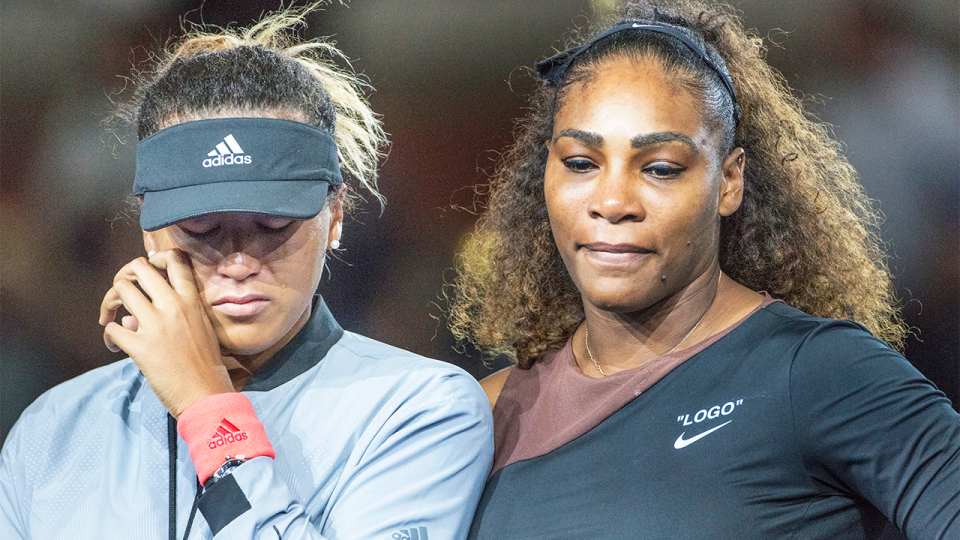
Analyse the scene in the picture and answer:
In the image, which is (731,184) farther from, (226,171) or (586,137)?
(226,171)

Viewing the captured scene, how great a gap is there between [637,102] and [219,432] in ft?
3.36

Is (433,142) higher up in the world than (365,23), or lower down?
lower down

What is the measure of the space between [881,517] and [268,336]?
1.24m

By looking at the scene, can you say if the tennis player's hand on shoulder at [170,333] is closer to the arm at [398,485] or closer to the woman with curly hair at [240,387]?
the woman with curly hair at [240,387]

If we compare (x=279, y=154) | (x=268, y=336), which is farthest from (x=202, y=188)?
(x=268, y=336)

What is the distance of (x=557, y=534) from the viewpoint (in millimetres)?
1596

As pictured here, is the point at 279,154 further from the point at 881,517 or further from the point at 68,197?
the point at 881,517

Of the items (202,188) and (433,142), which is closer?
(202,188)

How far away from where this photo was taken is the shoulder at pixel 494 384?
2.04 m

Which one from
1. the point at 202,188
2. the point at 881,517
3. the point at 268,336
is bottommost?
the point at 881,517

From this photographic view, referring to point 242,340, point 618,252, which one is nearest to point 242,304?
point 242,340

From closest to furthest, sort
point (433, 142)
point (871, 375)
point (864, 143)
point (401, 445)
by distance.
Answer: point (871, 375) → point (401, 445) → point (864, 143) → point (433, 142)

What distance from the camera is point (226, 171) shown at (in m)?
1.60

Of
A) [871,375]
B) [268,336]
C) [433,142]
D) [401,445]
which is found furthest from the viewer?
[433,142]
